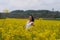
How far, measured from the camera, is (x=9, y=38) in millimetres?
5852

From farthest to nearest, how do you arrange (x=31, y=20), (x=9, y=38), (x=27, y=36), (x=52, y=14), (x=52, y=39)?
(x=52, y=14), (x=31, y=20), (x=27, y=36), (x=9, y=38), (x=52, y=39)

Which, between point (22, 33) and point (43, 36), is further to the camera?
point (22, 33)

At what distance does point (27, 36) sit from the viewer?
626 centimetres

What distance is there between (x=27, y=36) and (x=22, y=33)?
480 millimetres

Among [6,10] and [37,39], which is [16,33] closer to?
[37,39]

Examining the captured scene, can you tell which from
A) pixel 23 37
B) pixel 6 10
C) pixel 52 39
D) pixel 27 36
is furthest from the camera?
pixel 6 10

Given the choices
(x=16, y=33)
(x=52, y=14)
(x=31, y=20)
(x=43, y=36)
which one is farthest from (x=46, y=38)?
(x=52, y=14)

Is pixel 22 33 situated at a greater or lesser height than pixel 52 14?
greater

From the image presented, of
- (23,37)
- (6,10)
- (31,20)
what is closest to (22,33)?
(23,37)

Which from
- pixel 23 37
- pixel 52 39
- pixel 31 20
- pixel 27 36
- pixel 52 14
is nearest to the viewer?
pixel 52 39

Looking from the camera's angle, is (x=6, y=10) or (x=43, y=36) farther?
(x=6, y=10)

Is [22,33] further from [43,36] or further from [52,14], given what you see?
[52,14]

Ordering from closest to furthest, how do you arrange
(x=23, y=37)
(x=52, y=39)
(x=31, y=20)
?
(x=52, y=39), (x=23, y=37), (x=31, y=20)

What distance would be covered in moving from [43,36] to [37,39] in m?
0.14
